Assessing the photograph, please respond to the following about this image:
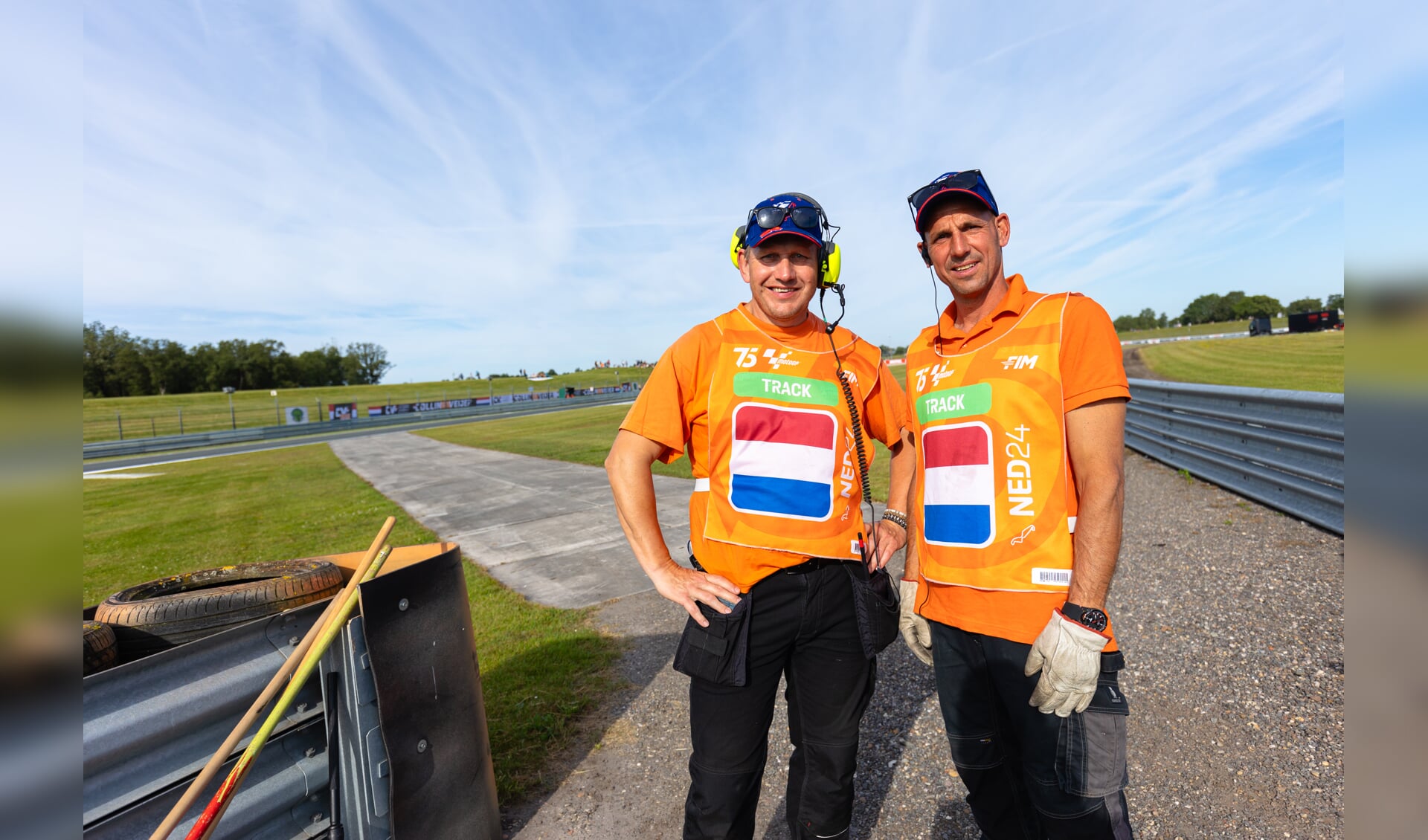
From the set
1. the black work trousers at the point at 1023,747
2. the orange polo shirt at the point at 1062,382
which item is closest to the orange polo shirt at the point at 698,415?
the orange polo shirt at the point at 1062,382

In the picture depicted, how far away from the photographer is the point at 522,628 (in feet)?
15.9

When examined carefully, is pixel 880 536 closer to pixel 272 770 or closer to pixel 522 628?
pixel 272 770

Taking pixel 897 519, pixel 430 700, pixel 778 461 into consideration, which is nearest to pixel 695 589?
pixel 778 461

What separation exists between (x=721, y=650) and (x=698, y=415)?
2.74 ft

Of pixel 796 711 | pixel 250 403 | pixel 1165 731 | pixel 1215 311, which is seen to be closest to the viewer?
pixel 796 711

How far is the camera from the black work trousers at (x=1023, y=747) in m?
1.90

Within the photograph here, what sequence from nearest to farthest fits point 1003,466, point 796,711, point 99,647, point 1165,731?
point 99,647 < point 1003,466 < point 796,711 < point 1165,731

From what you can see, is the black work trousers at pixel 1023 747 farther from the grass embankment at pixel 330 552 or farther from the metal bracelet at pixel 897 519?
the grass embankment at pixel 330 552

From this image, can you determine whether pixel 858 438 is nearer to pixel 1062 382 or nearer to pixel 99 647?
pixel 1062 382

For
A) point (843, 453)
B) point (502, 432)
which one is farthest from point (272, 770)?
point (502, 432)

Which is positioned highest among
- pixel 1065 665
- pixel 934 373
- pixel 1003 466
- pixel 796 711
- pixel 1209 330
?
pixel 1209 330

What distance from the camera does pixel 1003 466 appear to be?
2.08m

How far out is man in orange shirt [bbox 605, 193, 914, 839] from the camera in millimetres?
2145

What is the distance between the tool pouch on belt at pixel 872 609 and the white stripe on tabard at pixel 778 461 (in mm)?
366
